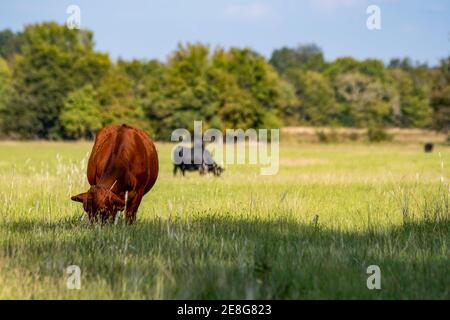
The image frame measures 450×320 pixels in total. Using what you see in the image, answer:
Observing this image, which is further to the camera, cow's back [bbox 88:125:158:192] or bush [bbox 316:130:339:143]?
bush [bbox 316:130:339:143]

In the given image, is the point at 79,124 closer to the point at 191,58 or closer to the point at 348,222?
the point at 191,58

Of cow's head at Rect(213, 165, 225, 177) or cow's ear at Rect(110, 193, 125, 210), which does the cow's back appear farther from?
cow's head at Rect(213, 165, 225, 177)

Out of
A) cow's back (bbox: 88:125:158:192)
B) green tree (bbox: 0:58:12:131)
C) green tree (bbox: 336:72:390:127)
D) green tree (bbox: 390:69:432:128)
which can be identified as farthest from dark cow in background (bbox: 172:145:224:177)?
green tree (bbox: 390:69:432:128)

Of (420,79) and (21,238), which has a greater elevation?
(420,79)

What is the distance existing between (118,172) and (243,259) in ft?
12.0

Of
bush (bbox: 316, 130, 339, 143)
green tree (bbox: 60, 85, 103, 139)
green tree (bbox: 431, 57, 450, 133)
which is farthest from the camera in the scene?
bush (bbox: 316, 130, 339, 143)

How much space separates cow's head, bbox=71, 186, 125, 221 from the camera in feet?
26.6

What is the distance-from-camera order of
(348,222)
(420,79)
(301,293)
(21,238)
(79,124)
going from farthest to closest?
(420,79)
(79,124)
(348,222)
(21,238)
(301,293)

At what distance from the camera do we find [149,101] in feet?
238

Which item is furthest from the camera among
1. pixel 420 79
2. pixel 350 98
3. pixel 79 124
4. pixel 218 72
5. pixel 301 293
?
pixel 420 79

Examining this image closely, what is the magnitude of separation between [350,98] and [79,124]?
2062 inches

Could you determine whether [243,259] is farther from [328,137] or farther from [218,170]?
[328,137]
